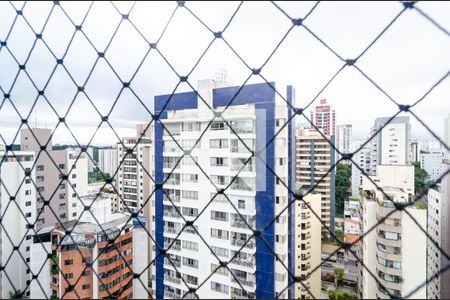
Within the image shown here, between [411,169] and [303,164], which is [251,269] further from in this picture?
[303,164]

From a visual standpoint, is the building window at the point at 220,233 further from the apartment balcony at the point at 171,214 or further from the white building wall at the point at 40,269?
the white building wall at the point at 40,269

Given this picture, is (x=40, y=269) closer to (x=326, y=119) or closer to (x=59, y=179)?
(x=59, y=179)

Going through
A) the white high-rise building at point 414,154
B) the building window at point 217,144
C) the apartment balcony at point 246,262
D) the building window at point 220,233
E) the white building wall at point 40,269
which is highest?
the building window at point 217,144

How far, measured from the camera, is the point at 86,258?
911mm

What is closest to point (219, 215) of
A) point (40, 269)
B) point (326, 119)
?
point (326, 119)

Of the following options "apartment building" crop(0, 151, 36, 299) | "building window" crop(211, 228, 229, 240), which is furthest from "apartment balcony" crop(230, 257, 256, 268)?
"apartment building" crop(0, 151, 36, 299)

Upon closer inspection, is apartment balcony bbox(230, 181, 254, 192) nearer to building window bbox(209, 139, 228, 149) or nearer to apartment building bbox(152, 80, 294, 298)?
apartment building bbox(152, 80, 294, 298)

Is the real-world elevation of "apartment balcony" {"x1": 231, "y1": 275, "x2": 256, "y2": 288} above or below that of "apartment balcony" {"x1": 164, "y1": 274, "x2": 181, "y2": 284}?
below

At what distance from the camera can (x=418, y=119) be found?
44 centimetres

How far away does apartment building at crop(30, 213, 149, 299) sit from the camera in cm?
81

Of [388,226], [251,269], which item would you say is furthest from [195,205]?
[388,226]

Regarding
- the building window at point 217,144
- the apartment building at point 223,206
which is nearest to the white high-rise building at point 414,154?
the apartment building at point 223,206

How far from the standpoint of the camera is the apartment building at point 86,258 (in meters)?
0.81

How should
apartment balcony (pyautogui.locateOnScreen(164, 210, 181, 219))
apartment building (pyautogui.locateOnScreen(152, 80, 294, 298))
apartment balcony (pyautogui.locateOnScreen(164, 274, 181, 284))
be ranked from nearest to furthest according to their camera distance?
apartment building (pyautogui.locateOnScreen(152, 80, 294, 298)) < apartment balcony (pyautogui.locateOnScreen(164, 274, 181, 284)) < apartment balcony (pyautogui.locateOnScreen(164, 210, 181, 219))
